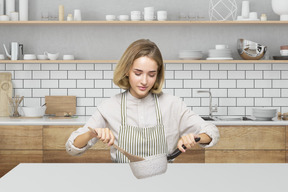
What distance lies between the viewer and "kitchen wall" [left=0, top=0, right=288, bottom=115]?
175 inches

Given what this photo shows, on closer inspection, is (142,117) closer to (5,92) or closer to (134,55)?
(134,55)

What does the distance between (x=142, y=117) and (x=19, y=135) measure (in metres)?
1.95

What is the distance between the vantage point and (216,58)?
417cm

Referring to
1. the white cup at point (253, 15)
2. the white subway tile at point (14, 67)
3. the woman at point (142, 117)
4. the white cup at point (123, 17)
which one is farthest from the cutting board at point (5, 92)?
the white cup at point (253, 15)

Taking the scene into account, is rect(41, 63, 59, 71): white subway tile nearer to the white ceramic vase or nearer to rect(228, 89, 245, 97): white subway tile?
rect(228, 89, 245, 97): white subway tile

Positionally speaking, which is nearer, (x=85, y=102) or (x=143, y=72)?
(x=143, y=72)

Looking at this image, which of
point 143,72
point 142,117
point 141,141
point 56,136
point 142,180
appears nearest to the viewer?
point 142,180

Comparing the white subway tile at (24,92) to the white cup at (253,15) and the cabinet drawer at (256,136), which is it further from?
the white cup at (253,15)

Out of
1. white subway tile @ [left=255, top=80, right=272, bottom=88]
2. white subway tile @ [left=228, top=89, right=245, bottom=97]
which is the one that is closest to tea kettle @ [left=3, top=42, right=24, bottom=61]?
white subway tile @ [left=228, top=89, right=245, bottom=97]

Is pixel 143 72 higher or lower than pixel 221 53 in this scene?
lower

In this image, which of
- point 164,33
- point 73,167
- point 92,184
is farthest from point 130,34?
point 92,184

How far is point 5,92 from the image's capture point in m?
4.44

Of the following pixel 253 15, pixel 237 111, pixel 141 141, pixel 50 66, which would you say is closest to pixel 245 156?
pixel 237 111

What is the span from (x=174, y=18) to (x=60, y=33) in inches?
50.0
